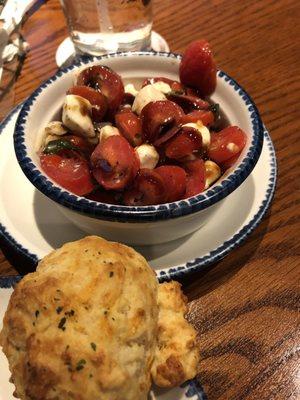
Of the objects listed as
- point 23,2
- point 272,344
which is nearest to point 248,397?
point 272,344

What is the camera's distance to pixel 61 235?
98 centimetres

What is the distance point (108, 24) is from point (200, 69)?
466mm

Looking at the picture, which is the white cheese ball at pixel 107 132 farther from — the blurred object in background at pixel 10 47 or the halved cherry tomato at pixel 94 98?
the blurred object in background at pixel 10 47

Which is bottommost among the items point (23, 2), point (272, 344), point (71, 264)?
point (272, 344)

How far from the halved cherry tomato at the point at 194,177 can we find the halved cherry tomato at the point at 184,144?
25 mm

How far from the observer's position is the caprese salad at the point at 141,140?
0.89 metres

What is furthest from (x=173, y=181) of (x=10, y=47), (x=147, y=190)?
(x=10, y=47)

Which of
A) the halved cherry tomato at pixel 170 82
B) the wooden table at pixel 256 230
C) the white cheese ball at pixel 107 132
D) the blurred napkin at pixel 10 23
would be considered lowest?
the wooden table at pixel 256 230

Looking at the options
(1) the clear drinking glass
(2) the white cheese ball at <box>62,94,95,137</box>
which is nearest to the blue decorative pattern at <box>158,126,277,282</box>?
(2) the white cheese ball at <box>62,94,95,137</box>

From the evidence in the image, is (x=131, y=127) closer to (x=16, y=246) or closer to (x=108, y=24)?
(x=16, y=246)

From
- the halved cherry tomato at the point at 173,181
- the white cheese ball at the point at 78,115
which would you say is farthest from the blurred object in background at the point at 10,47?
the halved cherry tomato at the point at 173,181

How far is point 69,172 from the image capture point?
3.01ft

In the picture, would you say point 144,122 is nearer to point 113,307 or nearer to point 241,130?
point 241,130

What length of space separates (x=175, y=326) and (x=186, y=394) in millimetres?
104
